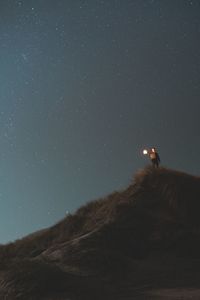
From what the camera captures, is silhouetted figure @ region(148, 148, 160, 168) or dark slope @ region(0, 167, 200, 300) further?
silhouetted figure @ region(148, 148, 160, 168)

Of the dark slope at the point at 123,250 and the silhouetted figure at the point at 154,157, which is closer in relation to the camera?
the dark slope at the point at 123,250

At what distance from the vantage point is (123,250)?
70.7 feet

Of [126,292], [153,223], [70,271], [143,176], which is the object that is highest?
[143,176]

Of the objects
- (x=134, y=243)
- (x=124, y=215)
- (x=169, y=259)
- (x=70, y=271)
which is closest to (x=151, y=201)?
(x=124, y=215)

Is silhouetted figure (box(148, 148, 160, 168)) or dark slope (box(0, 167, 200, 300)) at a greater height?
silhouetted figure (box(148, 148, 160, 168))

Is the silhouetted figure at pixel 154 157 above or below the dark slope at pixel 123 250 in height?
above

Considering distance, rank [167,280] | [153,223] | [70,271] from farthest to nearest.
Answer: [153,223], [70,271], [167,280]

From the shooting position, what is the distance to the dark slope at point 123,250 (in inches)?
619

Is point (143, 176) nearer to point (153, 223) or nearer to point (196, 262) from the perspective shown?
point (153, 223)

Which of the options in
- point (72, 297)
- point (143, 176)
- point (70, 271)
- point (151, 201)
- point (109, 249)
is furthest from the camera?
point (143, 176)

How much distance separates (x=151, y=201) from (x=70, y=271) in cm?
788

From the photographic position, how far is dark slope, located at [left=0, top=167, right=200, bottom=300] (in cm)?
1573

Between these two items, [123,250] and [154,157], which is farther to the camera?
[154,157]

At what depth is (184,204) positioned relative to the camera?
80.3ft
